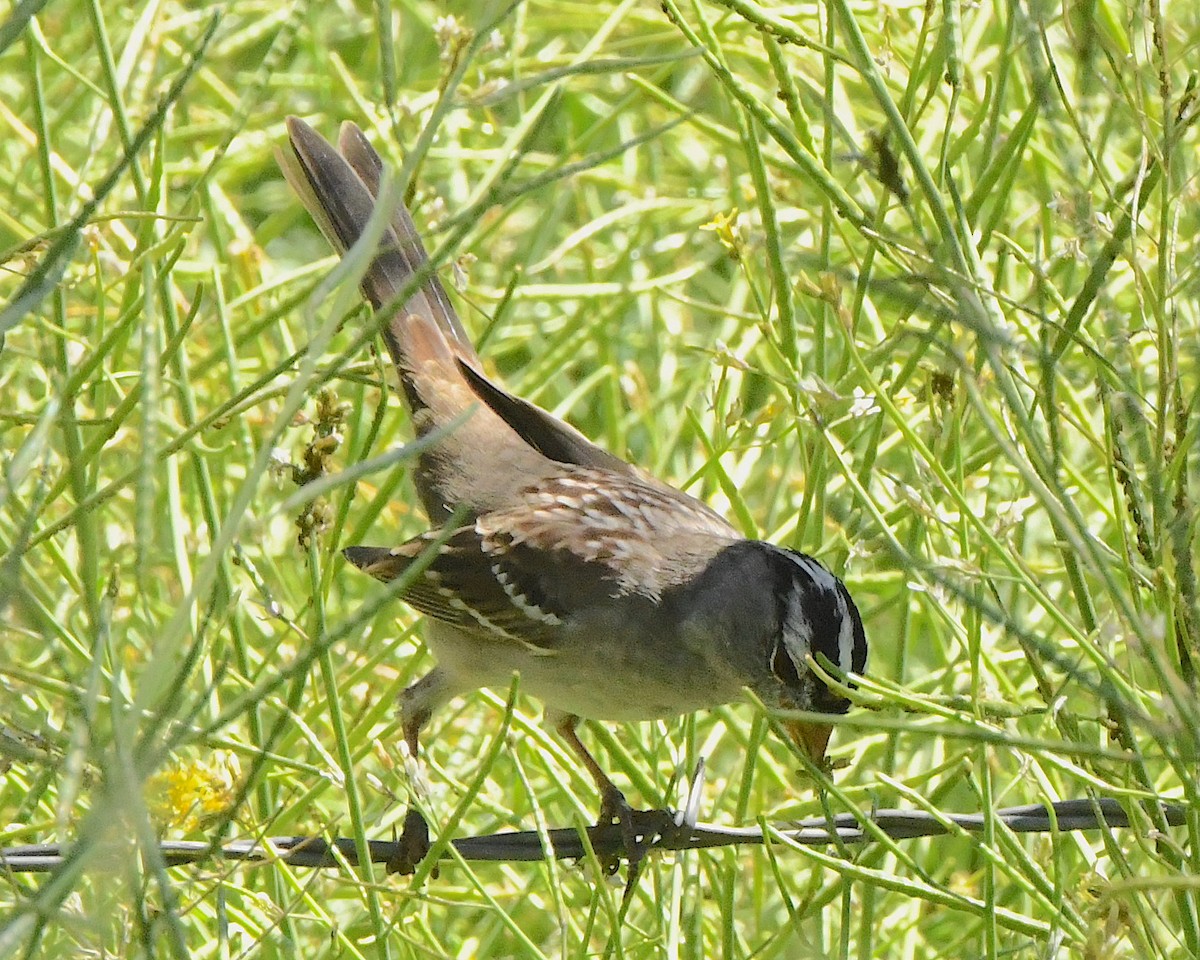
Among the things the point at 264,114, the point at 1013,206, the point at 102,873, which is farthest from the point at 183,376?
the point at 1013,206

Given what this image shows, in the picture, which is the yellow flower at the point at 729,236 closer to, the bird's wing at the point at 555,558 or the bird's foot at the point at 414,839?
the bird's wing at the point at 555,558

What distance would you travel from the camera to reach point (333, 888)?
3.34 meters

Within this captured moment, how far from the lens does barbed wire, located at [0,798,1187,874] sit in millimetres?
2184

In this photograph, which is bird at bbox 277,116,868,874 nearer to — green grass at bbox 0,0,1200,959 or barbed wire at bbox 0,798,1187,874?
green grass at bbox 0,0,1200,959

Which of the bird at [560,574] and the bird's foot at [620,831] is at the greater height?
the bird at [560,574]

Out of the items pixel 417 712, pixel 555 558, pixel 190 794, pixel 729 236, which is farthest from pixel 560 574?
pixel 190 794

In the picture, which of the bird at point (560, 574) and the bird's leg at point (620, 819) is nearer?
the bird at point (560, 574)

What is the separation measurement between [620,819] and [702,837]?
86cm

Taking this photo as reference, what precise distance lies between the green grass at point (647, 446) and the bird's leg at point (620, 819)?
8cm

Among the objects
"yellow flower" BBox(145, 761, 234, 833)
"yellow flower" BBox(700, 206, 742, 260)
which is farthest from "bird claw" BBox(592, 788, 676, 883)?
"yellow flower" BBox(700, 206, 742, 260)

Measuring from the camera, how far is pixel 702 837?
2527 mm

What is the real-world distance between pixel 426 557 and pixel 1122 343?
2.92 ft

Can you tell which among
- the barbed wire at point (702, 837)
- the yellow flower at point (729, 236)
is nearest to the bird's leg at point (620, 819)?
the barbed wire at point (702, 837)

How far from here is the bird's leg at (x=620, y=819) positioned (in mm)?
3248
